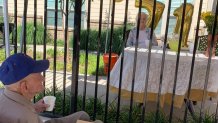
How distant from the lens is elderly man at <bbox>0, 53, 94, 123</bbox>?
1.58 metres

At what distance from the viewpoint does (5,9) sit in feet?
9.20

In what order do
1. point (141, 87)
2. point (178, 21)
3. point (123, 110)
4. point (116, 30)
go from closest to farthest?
point (141, 87) → point (123, 110) → point (178, 21) → point (116, 30)

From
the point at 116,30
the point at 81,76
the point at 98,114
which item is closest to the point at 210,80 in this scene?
the point at 98,114

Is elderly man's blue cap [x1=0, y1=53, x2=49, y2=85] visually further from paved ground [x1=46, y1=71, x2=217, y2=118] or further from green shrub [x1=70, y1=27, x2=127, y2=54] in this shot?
green shrub [x1=70, y1=27, x2=127, y2=54]

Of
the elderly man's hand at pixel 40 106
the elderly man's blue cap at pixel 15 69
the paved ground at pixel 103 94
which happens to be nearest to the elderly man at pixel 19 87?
the elderly man's blue cap at pixel 15 69

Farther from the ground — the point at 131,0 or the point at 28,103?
the point at 131,0

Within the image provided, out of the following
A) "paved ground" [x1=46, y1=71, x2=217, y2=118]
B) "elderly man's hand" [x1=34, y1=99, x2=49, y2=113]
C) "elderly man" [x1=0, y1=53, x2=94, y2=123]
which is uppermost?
"elderly man" [x1=0, y1=53, x2=94, y2=123]

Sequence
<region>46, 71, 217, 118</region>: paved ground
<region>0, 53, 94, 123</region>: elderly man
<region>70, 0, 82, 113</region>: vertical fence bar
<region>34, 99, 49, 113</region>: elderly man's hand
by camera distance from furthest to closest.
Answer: <region>46, 71, 217, 118</region>: paved ground
<region>70, 0, 82, 113</region>: vertical fence bar
<region>34, 99, 49, 113</region>: elderly man's hand
<region>0, 53, 94, 123</region>: elderly man

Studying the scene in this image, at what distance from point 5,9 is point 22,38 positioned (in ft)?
1.23

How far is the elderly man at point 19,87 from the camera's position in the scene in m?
1.58

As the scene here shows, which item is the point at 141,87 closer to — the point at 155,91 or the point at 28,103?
the point at 155,91

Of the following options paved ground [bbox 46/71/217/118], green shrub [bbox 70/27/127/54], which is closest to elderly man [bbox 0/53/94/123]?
paved ground [bbox 46/71/217/118]

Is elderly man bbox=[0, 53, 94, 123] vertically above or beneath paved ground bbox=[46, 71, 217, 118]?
above

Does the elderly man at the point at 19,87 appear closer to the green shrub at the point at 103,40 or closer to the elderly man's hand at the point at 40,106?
the elderly man's hand at the point at 40,106
